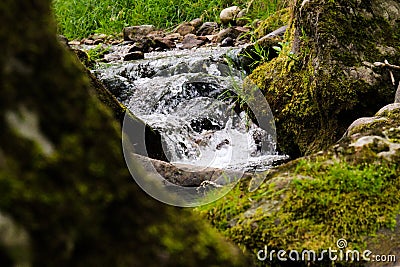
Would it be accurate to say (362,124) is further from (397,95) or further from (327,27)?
(327,27)

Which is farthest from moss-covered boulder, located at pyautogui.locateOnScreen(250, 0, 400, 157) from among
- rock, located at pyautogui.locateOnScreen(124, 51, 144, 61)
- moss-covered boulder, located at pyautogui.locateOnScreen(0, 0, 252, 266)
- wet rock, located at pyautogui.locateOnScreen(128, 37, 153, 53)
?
wet rock, located at pyautogui.locateOnScreen(128, 37, 153, 53)

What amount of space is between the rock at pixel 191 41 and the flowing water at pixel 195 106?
39 centimetres

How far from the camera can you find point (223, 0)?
34.1 feet

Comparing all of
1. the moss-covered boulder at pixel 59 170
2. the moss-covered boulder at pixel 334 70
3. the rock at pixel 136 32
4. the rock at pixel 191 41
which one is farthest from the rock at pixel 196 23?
the moss-covered boulder at pixel 59 170

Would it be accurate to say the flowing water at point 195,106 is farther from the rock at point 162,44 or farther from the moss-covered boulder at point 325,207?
the moss-covered boulder at point 325,207

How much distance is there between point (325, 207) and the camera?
1.89m

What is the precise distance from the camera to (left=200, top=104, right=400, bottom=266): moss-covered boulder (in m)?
1.76

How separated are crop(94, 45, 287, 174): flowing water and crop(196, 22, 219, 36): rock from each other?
4.80ft

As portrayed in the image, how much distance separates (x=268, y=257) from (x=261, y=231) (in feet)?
0.33

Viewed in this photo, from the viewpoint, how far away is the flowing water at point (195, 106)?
4.61 meters

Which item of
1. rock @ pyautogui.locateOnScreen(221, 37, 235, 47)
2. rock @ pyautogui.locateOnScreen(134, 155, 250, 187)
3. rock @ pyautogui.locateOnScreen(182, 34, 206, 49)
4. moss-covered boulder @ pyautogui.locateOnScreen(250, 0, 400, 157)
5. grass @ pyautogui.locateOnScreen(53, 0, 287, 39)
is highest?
moss-covered boulder @ pyautogui.locateOnScreen(250, 0, 400, 157)

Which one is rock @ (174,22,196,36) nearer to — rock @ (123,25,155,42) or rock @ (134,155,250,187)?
rock @ (123,25,155,42)

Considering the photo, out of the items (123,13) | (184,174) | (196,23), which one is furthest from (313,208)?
(123,13)

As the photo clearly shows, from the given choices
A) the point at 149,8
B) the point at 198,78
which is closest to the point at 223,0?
the point at 149,8
